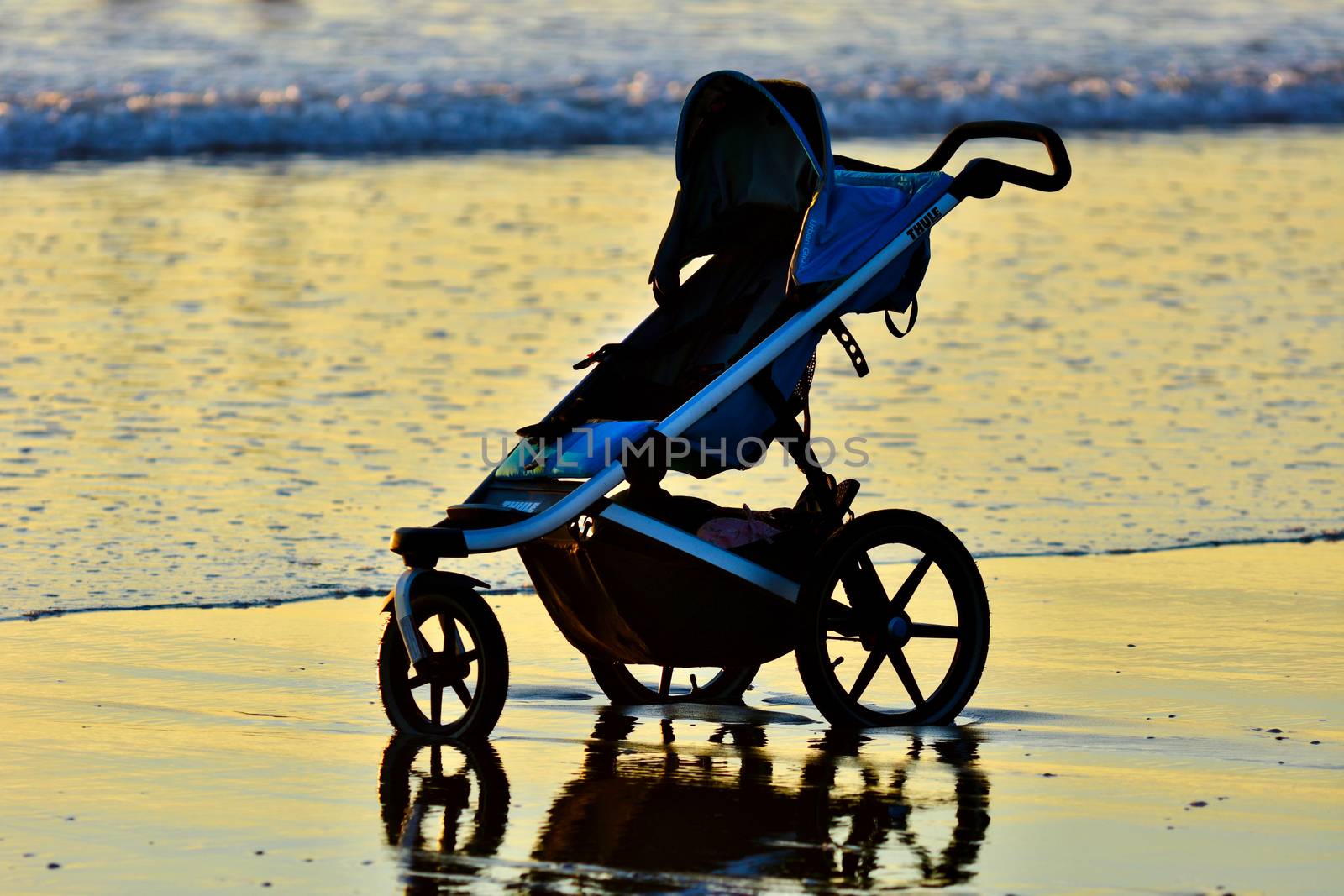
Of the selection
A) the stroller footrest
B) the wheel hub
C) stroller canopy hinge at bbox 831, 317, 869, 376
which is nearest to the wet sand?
the wheel hub

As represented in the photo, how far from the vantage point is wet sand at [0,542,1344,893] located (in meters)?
4.27

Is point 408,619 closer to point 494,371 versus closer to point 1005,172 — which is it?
point 1005,172

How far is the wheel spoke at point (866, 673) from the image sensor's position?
5375 millimetres

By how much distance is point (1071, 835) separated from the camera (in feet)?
14.7

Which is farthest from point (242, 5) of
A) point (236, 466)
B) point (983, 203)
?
point (236, 466)

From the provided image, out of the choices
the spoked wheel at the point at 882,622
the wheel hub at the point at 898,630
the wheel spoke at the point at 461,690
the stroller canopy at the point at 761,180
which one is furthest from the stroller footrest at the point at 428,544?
the stroller canopy at the point at 761,180

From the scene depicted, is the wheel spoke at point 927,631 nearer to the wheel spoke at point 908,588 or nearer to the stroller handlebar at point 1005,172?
the wheel spoke at point 908,588

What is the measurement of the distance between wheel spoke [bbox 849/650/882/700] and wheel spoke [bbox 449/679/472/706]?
88cm

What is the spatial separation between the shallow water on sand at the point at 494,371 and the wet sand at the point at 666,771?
0.87 metres

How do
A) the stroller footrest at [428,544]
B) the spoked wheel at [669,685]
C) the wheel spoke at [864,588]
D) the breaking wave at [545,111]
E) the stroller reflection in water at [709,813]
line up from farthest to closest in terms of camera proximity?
the breaking wave at [545,111] < the spoked wheel at [669,685] < the wheel spoke at [864,588] < the stroller footrest at [428,544] < the stroller reflection in water at [709,813]

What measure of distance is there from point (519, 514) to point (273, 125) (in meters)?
17.9

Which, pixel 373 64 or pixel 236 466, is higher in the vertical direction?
pixel 373 64

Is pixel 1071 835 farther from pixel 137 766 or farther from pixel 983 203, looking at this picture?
pixel 983 203

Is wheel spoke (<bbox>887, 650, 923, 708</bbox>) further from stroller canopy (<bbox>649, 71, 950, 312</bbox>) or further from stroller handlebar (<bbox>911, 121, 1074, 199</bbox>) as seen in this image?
stroller handlebar (<bbox>911, 121, 1074, 199</bbox>)
